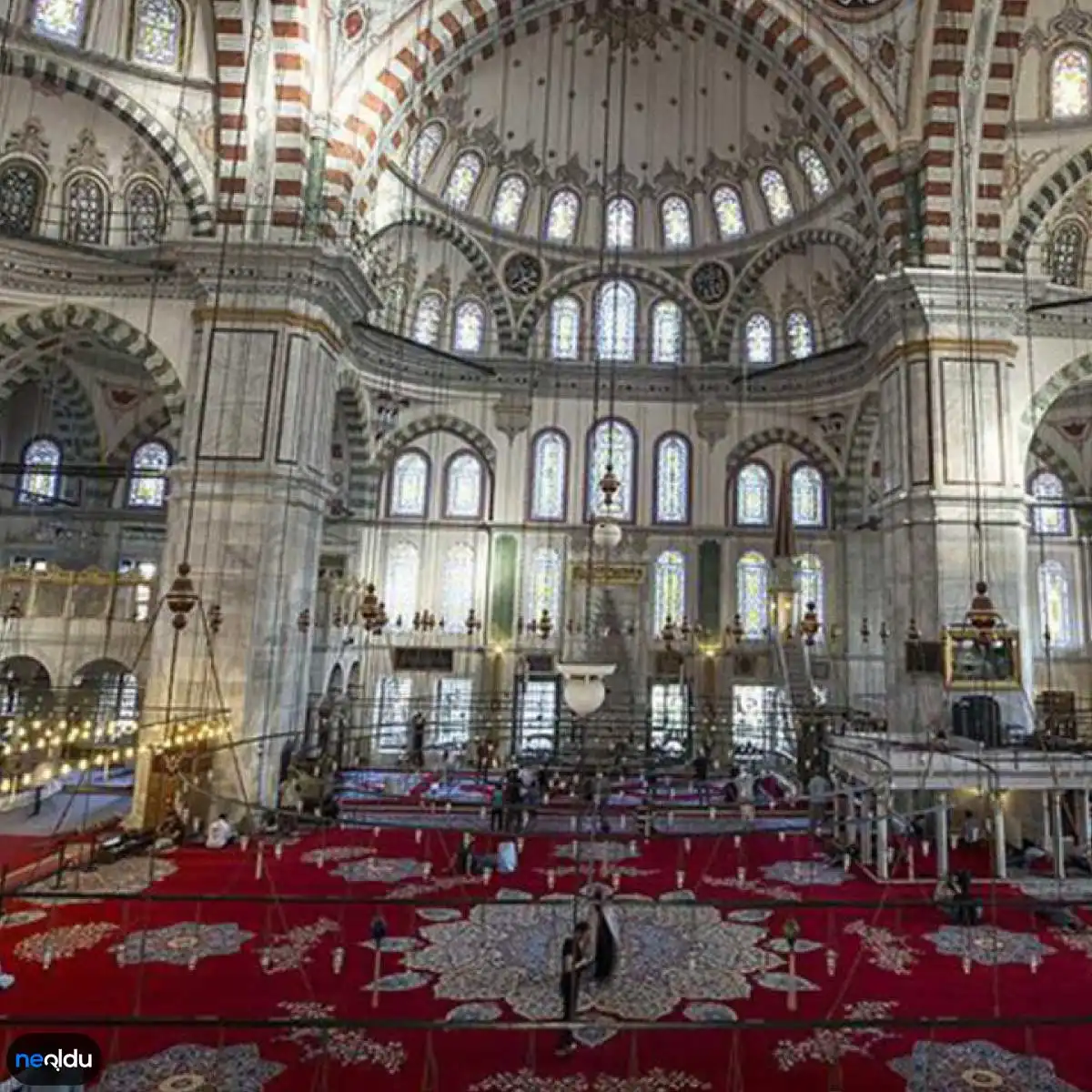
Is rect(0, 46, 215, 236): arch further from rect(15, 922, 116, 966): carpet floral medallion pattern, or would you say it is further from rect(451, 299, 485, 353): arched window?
rect(15, 922, 116, 966): carpet floral medallion pattern

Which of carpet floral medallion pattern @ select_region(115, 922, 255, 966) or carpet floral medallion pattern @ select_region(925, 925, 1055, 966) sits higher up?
carpet floral medallion pattern @ select_region(925, 925, 1055, 966)

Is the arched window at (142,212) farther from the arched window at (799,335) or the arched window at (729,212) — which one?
the arched window at (799,335)

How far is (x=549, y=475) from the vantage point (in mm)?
22484

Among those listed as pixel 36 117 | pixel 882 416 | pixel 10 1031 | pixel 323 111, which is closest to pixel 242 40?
pixel 323 111

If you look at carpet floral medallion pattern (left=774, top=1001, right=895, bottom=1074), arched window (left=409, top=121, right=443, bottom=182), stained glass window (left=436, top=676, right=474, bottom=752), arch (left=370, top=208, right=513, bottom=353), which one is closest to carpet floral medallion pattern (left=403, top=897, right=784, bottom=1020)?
carpet floral medallion pattern (left=774, top=1001, right=895, bottom=1074)

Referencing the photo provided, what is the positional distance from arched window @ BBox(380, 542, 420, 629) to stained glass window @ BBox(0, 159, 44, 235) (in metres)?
10.6

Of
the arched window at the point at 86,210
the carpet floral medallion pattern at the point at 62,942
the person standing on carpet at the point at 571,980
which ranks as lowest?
the carpet floral medallion pattern at the point at 62,942

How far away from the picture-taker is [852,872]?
11508 millimetres

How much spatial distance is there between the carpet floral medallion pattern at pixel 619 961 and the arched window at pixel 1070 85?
15.0m

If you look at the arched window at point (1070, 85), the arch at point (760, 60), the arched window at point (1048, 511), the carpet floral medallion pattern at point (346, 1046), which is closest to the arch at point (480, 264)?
the arch at point (760, 60)

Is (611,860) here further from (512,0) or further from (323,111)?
(512,0)

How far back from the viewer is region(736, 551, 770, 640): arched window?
22.0 metres

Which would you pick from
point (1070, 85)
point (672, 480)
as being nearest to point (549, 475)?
point (672, 480)

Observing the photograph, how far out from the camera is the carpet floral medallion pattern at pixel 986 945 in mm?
8281
